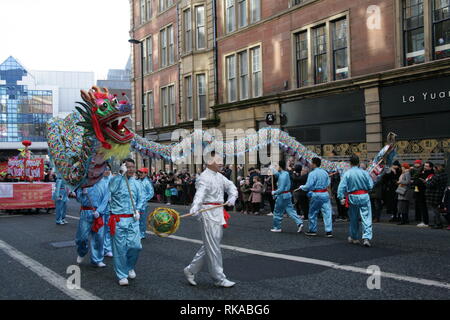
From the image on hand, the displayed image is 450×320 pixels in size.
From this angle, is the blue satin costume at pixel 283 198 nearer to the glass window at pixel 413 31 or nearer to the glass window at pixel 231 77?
the glass window at pixel 413 31

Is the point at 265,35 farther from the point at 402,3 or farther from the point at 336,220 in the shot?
the point at 336,220

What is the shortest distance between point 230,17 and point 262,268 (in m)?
21.6

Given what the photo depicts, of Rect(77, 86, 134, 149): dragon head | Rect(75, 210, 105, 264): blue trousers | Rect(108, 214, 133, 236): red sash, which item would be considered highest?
Rect(77, 86, 134, 149): dragon head

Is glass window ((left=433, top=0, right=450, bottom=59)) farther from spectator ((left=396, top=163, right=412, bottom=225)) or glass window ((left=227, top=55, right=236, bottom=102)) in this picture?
glass window ((left=227, top=55, right=236, bottom=102))

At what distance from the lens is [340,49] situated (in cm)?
2009

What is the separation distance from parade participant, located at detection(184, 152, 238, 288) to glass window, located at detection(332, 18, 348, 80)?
14323mm

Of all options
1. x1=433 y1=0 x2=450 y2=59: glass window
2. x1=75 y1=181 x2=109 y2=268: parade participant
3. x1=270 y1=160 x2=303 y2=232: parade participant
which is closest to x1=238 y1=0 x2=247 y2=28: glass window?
x1=433 y1=0 x2=450 y2=59: glass window

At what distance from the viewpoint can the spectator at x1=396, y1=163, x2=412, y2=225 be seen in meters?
13.1

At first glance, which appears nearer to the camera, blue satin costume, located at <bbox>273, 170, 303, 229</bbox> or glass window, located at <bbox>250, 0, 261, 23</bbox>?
blue satin costume, located at <bbox>273, 170, 303, 229</bbox>

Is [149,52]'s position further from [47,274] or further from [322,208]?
[47,274]

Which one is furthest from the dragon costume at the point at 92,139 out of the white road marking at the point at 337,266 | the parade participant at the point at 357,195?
the white road marking at the point at 337,266

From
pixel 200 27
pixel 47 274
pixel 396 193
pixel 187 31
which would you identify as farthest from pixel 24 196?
pixel 187 31
